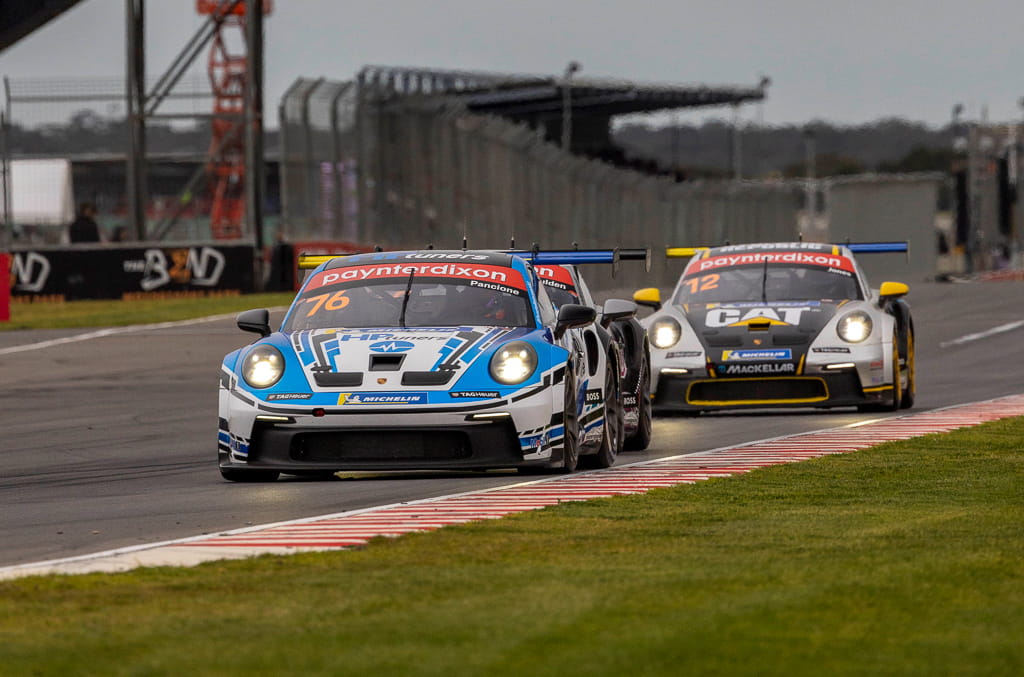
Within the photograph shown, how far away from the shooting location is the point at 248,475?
10.9 metres

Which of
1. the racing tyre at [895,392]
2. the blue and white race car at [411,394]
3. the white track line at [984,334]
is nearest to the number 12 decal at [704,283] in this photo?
the racing tyre at [895,392]

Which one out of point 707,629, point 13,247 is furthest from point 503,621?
point 13,247

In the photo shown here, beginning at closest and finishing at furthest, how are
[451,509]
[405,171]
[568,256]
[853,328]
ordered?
1. [451,509]
2. [568,256]
3. [853,328]
4. [405,171]

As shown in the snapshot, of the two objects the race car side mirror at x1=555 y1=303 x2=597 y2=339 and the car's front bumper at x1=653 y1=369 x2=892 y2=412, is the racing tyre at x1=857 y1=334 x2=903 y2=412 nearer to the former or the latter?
the car's front bumper at x1=653 y1=369 x2=892 y2=412

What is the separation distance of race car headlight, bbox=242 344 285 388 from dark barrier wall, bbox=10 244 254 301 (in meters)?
24.9

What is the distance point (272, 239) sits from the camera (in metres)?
38.8

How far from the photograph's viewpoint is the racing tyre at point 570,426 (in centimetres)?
1075

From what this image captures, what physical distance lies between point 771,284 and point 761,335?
39.6 inches

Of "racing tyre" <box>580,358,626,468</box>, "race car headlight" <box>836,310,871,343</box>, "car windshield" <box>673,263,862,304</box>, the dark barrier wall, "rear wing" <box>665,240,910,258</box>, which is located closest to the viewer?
"racing tyre" <box>580,358,626,468</box>

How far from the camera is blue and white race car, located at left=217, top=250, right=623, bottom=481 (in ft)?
34.3

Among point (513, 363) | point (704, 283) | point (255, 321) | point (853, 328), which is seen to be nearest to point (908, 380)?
point (853, 328)

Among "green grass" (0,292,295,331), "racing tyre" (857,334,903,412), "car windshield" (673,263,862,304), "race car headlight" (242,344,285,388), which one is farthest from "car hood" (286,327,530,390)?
"green grass" (0,292,295,331)

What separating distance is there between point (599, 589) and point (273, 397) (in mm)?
4483

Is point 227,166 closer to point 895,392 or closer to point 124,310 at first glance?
point 124,310
